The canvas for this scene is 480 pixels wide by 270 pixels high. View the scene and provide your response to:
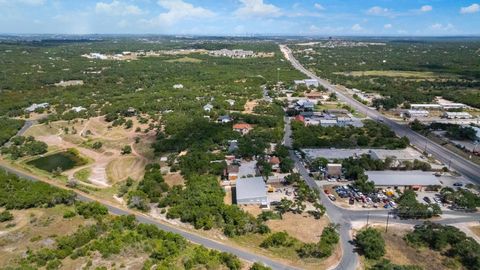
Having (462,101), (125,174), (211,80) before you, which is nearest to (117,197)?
(125,174)

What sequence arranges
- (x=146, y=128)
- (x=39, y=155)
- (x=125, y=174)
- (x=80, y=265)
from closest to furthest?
(x=80, y=265) → (x=125, y=174) → (x=39, y=155) → (x=146, y=128)

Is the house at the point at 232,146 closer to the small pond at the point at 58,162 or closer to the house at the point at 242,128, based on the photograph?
the house at the point at 242,128

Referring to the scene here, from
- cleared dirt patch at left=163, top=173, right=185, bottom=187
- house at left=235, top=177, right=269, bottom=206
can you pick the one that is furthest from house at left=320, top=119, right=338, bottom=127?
cleared dirt patch at left=163, top=173, right=185, bottom=187

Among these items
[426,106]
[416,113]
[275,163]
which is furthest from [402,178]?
[426,106]

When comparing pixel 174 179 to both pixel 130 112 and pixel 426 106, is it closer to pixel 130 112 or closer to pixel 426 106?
pixel 130 112

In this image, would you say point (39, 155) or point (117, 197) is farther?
point (39, 155)

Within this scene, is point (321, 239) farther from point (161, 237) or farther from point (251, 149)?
point (251, 149)
